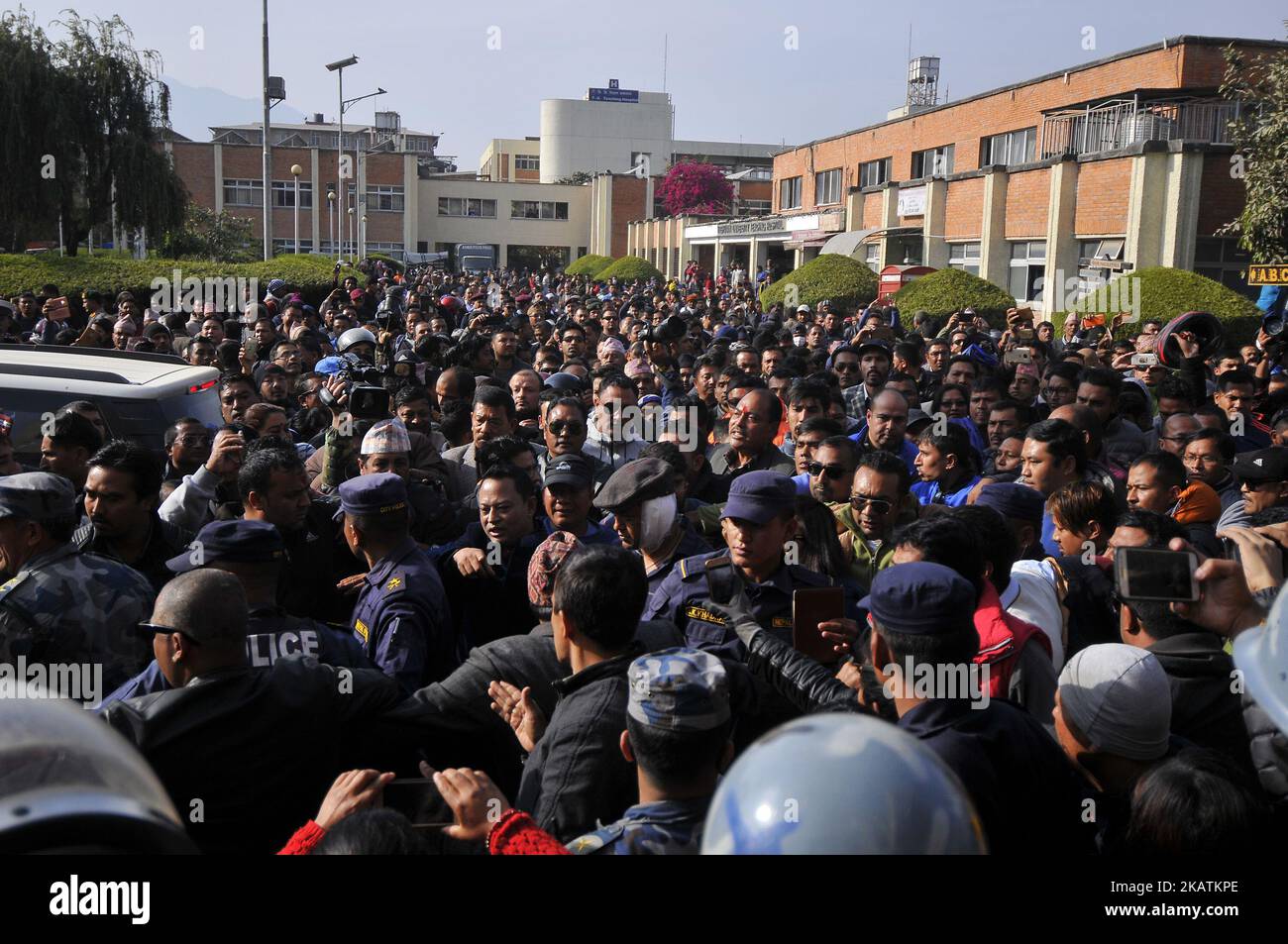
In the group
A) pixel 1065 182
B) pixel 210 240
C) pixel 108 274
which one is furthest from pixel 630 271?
pixel 108 274

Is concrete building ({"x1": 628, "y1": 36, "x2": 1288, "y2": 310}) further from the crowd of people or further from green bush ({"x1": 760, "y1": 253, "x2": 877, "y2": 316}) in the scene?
the crowd of people

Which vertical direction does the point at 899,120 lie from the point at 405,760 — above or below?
above

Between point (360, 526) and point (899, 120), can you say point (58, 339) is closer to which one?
point (360, 526)

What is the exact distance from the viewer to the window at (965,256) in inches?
1213

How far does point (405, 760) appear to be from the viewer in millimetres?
3396

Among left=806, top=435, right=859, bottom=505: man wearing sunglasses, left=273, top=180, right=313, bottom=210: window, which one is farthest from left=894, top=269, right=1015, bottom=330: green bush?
left=273, top=180, right=313, bottom=210: window

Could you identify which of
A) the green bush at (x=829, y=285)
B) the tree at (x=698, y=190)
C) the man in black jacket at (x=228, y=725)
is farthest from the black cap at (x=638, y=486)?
the tree at (x=698, y=190)

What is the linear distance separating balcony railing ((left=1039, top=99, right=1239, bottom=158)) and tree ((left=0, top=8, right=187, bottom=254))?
20.9 metres

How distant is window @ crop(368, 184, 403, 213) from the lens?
6881 cm

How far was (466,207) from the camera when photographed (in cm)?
7238

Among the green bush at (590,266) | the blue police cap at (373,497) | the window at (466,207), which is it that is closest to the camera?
the blue police cap at (373,497)

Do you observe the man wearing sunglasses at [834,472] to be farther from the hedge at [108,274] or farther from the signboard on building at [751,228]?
the signboard on building at [751,228]
